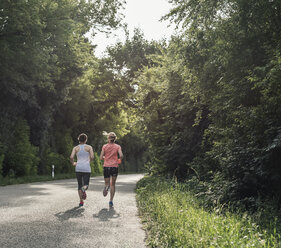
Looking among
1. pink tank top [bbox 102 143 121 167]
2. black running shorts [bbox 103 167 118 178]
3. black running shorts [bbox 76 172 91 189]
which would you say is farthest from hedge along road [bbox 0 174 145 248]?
pink tank top [bbox 102 143 121 167]

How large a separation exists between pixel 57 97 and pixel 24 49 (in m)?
9.34

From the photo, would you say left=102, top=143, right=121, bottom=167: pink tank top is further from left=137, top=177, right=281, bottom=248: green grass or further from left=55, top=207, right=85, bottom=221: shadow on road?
left=137, top=177, right=281, bottom=248: green grass

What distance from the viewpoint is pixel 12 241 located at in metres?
5.12

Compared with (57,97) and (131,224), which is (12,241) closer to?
(131,224)

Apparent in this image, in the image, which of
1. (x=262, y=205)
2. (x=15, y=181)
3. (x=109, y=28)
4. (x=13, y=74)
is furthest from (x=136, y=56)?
(x=262, y=205)

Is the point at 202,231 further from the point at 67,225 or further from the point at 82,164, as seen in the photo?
the point at 82,164

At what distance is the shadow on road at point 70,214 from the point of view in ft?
23.7

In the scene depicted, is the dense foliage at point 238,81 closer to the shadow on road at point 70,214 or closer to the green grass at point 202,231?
the green grass at point 202,231

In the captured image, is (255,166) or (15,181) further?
(15,181)

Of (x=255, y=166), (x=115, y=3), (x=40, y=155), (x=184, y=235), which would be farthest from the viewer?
(x=115, y=3)

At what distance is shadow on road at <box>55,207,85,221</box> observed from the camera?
23.7ft

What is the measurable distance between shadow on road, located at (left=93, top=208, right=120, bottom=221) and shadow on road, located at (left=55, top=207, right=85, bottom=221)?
0.42m

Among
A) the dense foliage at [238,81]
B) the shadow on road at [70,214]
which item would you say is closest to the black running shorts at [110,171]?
the shadow on road at [70,214]

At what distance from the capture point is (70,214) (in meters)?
7.63
